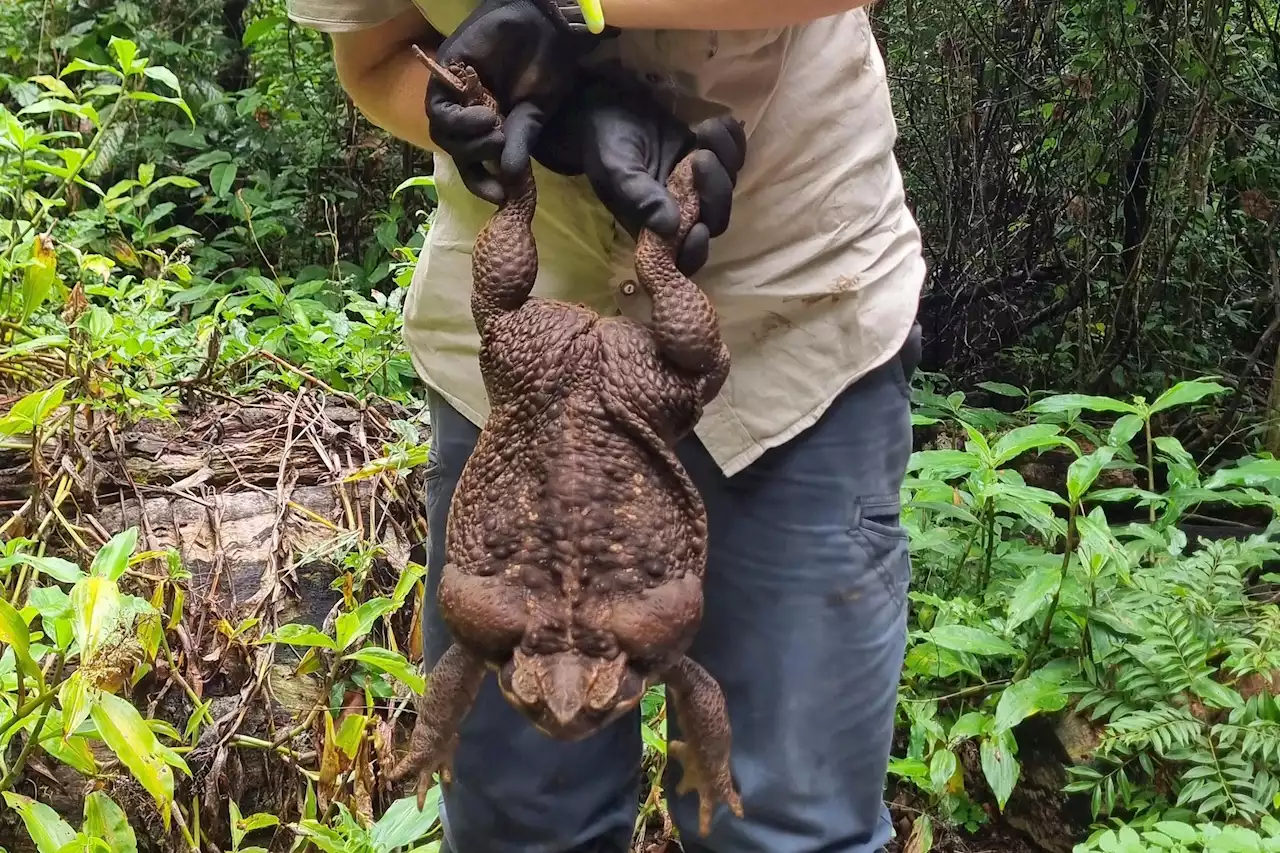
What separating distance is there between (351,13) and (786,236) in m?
0.59

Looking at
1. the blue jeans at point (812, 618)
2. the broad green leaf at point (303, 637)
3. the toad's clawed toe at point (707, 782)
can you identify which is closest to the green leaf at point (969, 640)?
the blue jeans at point (812, 618)

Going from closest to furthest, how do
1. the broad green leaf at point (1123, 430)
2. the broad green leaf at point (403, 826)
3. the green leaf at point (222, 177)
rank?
the broad green leaf at point (403, 826), the broad green leaf at point (1123, 430), the green leaf at point (222, 177)

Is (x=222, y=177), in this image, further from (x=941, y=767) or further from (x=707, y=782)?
(x=707, y=782)

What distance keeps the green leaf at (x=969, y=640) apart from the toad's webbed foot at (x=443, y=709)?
146 cm

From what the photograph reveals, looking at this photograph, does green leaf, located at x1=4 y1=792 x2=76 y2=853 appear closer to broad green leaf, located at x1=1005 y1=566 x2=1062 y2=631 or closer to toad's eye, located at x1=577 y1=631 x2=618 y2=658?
toad's eye, located at x1=577 y1=631 x2=618 y2=658

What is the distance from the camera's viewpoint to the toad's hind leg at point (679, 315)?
0.88 m

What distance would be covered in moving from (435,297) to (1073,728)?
171cm

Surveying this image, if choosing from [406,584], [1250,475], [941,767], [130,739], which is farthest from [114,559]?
[1250,475]

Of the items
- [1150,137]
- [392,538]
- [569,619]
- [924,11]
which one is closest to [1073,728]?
[392,538]

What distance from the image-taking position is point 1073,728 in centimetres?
226

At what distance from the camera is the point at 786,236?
1176 mm

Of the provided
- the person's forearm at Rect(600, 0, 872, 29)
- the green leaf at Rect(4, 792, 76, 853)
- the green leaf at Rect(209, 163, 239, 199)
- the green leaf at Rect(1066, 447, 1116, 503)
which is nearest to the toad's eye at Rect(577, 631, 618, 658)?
the person's forearm at Rect(600, 0, 872, 29)

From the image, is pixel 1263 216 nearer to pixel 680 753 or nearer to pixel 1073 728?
pixel 1073 728

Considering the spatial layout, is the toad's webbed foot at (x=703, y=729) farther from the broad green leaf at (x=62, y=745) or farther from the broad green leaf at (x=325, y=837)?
the broad green leaf at (x=62, y=745)
